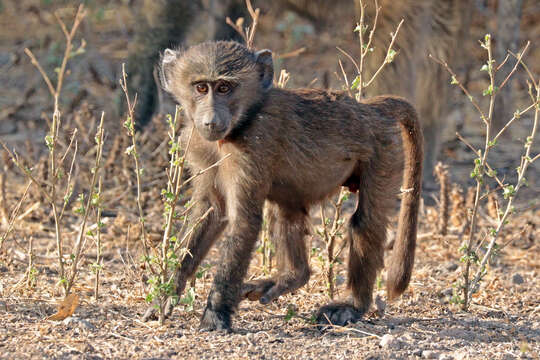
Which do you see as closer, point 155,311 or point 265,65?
point 155,311

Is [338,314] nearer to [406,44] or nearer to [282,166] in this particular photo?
[282,166]

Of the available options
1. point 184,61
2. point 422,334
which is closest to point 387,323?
point 422,334

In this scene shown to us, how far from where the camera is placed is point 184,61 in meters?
3.95

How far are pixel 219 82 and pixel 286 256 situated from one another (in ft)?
3.44

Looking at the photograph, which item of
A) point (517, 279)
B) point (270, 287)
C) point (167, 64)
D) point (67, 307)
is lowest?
point (67, 307)

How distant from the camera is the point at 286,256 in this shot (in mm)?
4426

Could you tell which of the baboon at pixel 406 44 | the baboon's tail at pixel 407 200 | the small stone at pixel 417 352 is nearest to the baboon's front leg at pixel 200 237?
the baboon's tail at pixel 407 200

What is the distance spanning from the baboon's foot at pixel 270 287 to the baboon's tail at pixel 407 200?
48cm

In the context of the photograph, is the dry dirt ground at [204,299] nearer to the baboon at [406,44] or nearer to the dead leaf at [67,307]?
the dead leaf at [67,307]

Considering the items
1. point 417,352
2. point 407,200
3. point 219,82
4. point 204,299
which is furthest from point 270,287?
point 219,82

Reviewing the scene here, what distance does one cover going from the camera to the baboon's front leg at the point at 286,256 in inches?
168

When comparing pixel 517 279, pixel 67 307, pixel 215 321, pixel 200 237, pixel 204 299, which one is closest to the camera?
pixel 215 321

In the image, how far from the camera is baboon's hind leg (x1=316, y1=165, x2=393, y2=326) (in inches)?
161

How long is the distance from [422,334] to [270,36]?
8.83m
